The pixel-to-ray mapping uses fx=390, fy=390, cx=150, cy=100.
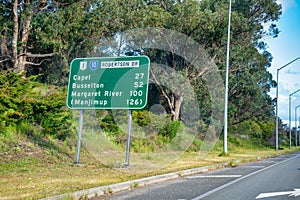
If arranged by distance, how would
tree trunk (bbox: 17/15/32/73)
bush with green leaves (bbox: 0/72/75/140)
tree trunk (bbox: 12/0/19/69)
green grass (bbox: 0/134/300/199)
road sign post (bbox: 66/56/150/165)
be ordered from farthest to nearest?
tree trunk (bbox: 17/15/32/73) < tree trunk (bbox: 12/0/19/69) < road sign post (bbox: 66/56/150/165) < bush with green leaves (bbox: 0/72/75/140) < green grass (bbox: 0/134/300/199)

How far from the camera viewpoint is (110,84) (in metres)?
13.7

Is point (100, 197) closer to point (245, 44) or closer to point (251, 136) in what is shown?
point (245, 44)

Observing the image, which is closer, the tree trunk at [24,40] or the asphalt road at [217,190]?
the asphalt road at [217,190]

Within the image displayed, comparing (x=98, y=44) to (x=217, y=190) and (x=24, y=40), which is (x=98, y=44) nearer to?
(x=24, y=40)

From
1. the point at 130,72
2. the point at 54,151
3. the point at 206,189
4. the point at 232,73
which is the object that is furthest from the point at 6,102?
the point at 232,73

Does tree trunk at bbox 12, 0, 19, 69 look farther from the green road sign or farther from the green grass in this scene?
the green road sign

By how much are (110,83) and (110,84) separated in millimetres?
36

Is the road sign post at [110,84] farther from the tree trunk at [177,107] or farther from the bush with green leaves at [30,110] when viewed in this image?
the tree trunk at [177,107]

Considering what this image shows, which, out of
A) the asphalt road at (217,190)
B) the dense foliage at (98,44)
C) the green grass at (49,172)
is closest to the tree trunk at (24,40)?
the dense foliage at (98,44)

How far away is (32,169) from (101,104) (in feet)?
11.4

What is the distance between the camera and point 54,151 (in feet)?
47.0

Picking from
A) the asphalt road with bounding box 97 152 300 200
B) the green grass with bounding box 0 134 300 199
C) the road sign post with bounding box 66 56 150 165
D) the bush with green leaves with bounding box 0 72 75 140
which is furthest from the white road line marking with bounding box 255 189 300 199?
the bush with green leaves with bounding box 0 72 75 140

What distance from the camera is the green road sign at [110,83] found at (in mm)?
13594

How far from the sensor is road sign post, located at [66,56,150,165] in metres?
13.6
